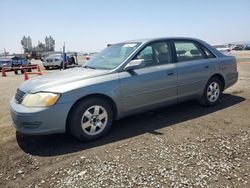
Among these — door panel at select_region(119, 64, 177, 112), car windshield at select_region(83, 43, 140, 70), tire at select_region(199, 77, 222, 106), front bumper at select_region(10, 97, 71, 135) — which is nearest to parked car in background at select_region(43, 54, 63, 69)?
car windshield at select_region(83, 43, 140, 70)

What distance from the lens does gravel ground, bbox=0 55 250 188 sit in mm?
3020

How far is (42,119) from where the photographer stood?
382 centimetres

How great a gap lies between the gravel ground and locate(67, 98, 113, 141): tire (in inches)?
Answer: 6.0

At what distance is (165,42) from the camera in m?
5.27

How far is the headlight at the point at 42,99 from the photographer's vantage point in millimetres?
3852

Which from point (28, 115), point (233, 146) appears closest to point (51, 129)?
point (28, 115)

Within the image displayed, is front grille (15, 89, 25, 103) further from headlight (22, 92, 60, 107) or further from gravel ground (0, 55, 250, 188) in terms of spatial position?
gravel ground (0, 55, 250, 188)

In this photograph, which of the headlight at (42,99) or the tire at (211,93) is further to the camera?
the tire at (211,93)

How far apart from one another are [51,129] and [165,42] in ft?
9.20

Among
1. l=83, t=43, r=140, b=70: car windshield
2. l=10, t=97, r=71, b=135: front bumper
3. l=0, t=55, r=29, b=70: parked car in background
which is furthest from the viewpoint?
l=0, t=55, r=29, b=70: parked car in background

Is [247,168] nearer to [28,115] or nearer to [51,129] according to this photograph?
[51,129]

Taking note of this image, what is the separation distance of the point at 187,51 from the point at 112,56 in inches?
64.6

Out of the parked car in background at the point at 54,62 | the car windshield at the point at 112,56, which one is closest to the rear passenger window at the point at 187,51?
the car windshield at the point at 112,56

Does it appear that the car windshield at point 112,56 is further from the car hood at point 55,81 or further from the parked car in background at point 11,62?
the parked car in background at point 11,62
